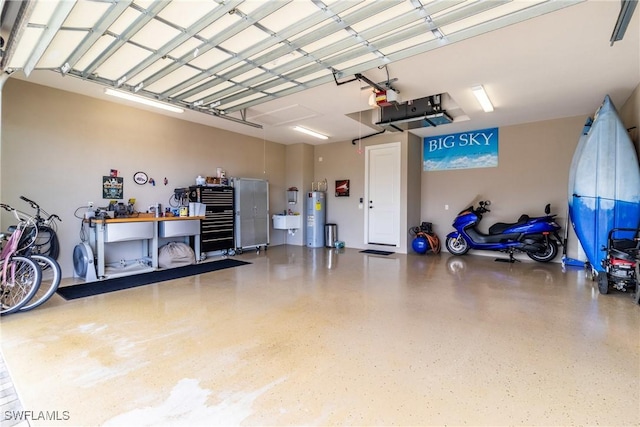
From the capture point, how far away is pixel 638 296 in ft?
11.1

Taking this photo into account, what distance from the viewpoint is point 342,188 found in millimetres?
8031

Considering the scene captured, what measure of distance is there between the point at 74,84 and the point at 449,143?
23.0 feet

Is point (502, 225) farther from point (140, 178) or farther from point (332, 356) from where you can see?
point (140, 178)

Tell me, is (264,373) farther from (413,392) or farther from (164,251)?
(164,251)

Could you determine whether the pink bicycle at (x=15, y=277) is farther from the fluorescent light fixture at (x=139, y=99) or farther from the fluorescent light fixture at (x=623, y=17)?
the fluorescent light fixture at (x=623, y=17)

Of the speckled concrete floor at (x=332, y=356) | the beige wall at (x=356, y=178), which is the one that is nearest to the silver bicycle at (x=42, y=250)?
the speckled concrete floor at (x=332, y=356)

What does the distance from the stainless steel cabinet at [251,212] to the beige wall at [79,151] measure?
2.55ft

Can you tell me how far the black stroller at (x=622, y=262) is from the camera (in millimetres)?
3609

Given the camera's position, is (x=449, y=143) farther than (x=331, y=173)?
No

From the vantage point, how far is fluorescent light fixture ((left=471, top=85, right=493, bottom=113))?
4303 millimetres

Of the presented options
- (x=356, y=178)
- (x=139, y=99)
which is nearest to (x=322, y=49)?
(x=139, y=99)

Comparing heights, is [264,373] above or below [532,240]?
below

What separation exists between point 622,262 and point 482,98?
2.75 meters

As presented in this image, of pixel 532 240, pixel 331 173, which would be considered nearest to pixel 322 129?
pixel 331 173
